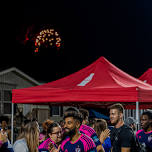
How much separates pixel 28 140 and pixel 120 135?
5.06ft

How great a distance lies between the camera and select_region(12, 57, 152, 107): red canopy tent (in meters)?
8.23

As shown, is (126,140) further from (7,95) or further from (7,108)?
(7,108)

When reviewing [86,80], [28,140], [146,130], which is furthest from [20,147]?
[86,80]

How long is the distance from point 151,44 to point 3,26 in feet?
61.7

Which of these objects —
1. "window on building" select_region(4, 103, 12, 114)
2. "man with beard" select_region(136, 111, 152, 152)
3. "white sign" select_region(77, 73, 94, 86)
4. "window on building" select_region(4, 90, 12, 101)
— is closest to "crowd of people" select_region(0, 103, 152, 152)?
"man with beard" select_region(136, 111, 152, 152)

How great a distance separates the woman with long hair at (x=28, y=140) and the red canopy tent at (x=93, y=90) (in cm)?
244

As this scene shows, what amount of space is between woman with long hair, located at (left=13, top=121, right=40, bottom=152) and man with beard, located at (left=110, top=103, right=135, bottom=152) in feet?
4.35

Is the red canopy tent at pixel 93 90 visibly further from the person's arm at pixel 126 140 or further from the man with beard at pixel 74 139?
the man with beard at pixel 74 139

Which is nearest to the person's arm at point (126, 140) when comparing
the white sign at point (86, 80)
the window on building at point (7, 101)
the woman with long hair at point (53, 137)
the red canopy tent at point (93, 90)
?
the woman with long hair at point (53, 137)

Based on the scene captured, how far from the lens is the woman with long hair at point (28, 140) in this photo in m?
6.09

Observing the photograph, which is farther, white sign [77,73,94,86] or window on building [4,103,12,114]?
window on building [4,103,12,114]

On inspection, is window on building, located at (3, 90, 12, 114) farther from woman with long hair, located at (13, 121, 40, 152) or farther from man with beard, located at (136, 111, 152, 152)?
woman with long hair, located at (13, 121, 40, 152)

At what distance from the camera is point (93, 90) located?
28.2 feet

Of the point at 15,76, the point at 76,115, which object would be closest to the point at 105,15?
the point at 15,76
